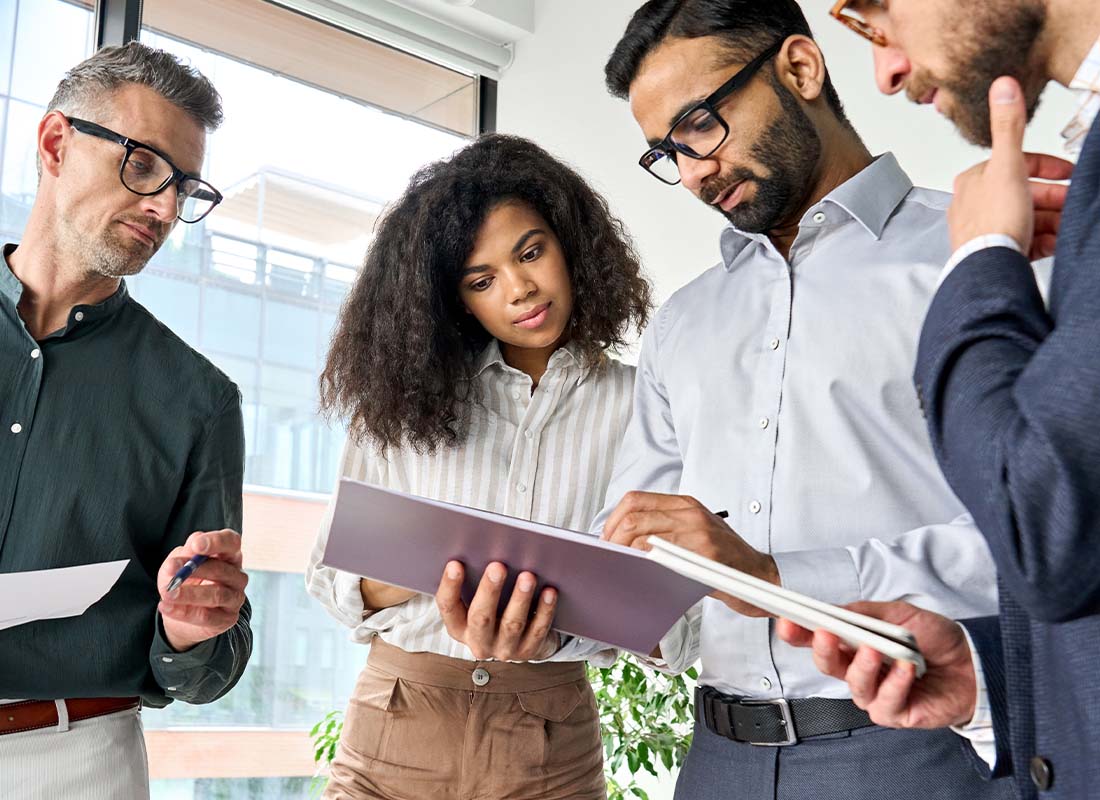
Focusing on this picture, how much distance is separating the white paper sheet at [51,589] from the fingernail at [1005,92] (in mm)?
1167

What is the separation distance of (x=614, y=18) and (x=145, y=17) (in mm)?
1837

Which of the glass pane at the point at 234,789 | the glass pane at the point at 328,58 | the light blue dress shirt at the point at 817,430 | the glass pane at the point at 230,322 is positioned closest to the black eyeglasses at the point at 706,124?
the light blue dress shirt at the point at 817,430

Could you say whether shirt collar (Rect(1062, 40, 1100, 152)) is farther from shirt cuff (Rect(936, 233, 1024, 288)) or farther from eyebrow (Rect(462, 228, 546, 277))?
eyebrow (Rect(462, 228, 546, 277))

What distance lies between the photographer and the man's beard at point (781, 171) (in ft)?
6.04

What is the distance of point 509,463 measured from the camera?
2.28 metres

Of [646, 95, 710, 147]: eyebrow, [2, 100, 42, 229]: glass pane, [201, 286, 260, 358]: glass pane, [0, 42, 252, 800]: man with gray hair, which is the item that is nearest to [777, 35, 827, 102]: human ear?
[646, 95, 710, 147]: eyebrow

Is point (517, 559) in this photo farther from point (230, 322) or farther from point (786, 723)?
point (230, 322)

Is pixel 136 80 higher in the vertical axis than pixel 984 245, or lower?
higher

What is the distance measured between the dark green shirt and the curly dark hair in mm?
355

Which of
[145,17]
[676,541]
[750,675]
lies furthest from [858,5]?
[145,17]

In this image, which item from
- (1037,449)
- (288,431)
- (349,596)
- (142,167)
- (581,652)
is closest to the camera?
(1037,449)

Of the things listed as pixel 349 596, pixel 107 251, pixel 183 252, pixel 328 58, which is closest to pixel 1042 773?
pixel 349 596

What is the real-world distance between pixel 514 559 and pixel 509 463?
2.90ft

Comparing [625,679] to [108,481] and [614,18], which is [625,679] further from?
[614,18]
